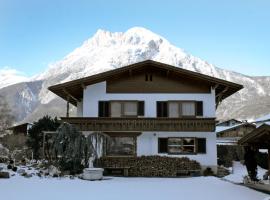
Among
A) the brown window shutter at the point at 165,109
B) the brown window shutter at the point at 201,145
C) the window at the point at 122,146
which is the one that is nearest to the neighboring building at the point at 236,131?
the brown window shutter at the point at 201,145

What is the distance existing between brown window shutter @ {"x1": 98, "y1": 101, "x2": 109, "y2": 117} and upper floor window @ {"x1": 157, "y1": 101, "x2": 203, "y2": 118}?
3.29m

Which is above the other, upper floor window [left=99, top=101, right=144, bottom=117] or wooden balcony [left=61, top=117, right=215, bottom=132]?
upper floor window [left=99, top=101, right=144, bottom=117]

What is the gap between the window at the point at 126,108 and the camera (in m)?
26.0

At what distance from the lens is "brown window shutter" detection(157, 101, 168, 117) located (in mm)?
25875

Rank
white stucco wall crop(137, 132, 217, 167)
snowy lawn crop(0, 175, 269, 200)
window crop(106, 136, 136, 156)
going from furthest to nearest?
white stucco wall crop(137, 132, 217, 167) → window crop(106, 136, 136, 156) → snowy lawn crop(0, 175, 269, 200)

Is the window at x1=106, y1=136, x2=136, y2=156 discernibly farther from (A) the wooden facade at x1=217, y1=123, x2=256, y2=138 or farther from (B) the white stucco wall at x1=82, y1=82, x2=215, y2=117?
(A) the wooden facade at x1=217, y1=123, x2=256, y2=138

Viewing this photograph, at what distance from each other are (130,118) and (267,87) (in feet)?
507

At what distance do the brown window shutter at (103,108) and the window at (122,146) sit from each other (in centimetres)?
169

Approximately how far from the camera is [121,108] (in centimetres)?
2609

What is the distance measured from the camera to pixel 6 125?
42.0 meters

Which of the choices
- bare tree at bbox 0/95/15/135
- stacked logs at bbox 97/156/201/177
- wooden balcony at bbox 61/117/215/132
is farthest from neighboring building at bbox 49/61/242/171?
bare tree at bbox 0/95/15/135

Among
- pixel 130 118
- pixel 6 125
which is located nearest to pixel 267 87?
pixel 6 125

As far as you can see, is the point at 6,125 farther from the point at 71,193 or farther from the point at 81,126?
the point at 71,193

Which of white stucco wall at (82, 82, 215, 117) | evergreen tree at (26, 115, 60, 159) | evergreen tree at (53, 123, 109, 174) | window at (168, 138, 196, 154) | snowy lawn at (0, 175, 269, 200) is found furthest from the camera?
evergreen tree at (26, 115, 60, 159)
